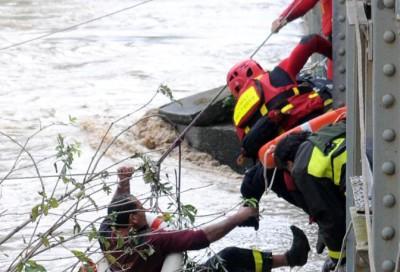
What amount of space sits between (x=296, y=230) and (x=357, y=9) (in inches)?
98.0

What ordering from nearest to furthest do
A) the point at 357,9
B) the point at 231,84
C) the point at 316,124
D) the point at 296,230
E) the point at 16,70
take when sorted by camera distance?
1. the point at 357,9
2. the point at 316,124
3. the point at 296,230
4. the point at 231,84
5. the point at 16,70

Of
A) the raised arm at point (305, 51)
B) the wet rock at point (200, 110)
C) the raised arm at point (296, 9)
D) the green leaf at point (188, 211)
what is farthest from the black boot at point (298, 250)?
the wet rock at point (200, 110)

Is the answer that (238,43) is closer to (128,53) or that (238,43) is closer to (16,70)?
(128,53)

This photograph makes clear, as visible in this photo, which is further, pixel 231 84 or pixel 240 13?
pixel 240 13

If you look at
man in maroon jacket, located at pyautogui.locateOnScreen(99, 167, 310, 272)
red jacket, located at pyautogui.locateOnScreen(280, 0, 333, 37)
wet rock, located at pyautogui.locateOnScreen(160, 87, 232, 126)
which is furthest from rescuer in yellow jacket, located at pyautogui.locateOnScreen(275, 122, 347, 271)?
wet rock, located at pyautogui.locateOnScreen(160, 87, 232, 126)

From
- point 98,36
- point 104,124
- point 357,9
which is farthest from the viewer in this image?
point 98,36

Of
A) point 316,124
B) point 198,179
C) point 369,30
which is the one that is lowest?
point 198,179

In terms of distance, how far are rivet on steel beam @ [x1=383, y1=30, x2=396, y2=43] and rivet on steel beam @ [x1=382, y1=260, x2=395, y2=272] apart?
1.98 ft

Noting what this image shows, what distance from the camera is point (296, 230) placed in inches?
251

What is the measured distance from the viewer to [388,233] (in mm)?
3252

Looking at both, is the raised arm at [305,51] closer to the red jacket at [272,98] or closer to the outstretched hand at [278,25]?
the red jacket at [272,98]

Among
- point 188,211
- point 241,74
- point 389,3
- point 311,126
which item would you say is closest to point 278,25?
point 241,74

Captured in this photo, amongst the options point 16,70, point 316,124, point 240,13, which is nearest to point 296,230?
point 316,124

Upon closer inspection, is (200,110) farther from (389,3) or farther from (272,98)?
(389,3)
